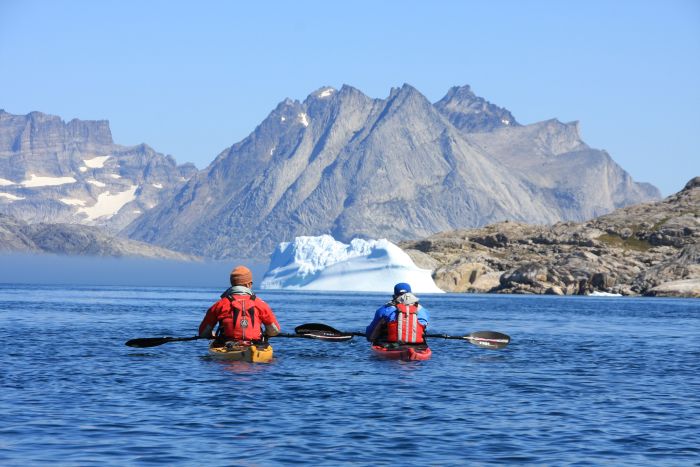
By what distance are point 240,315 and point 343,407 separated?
8.12m

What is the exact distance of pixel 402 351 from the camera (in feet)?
124

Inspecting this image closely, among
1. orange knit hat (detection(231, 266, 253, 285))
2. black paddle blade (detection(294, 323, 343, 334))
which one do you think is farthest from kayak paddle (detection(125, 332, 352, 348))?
orange knit hat (detection(231, 266, 253, 285))

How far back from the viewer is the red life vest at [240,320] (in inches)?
1307

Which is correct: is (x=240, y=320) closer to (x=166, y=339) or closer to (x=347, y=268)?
(x=166, y=339)

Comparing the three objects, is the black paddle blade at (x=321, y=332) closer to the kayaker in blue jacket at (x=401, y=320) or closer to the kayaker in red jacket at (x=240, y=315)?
the kayaker in blue jacket at (x=401, y=320)

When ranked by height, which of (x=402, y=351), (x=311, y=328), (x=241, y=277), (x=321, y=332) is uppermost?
(x=241, y=277)

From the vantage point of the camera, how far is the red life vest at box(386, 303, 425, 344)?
3728 cm

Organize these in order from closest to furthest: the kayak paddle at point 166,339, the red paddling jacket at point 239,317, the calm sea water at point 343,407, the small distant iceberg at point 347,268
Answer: the calm sea water at point 343,407 → the red paddling jacket at point 239,317 → the kayak paddle at point 166,339 → the small distant iceberg at point 347,268

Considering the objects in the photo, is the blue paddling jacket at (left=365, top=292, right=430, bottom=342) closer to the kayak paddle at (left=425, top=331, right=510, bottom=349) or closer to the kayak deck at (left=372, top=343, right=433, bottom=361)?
the kayak deck at (left=372, top=343, right=433, bottom=361)

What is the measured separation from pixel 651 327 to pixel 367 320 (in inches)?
772

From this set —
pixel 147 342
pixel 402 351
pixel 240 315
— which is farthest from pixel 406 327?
pixel 147 342

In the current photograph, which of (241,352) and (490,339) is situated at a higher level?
(490,339)

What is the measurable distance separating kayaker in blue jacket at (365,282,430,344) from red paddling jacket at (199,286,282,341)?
16.2 ft

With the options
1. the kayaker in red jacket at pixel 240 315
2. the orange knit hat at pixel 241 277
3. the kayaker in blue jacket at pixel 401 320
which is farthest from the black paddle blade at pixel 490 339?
the orange knit hat at pixel 241 277
